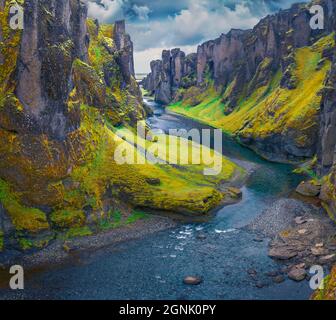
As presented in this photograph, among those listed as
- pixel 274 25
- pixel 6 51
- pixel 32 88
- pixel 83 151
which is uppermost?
pixel 274 25

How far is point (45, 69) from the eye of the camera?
233 ft

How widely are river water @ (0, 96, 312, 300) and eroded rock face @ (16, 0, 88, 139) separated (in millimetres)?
26123

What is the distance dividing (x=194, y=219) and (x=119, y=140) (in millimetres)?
30042

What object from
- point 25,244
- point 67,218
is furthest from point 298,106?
point 25,244

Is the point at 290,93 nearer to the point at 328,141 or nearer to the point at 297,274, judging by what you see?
the point at 328,141

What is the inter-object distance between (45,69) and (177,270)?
137 feet

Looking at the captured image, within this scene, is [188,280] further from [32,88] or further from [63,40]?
[63,40]

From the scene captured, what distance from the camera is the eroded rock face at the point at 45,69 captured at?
69.4 m

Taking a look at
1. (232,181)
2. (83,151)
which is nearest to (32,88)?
(83,151)

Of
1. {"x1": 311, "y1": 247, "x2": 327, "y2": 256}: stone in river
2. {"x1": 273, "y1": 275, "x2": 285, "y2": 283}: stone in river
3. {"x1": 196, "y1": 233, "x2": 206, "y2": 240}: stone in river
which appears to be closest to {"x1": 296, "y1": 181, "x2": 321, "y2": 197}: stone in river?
{"x1": 311, "y1": 247, "x2": 327, "y2": 256}: stone in river

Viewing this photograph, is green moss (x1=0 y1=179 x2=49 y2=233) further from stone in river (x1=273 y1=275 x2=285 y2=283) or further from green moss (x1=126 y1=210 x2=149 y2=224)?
stone in river (x1=273 y1=275 x2=285 y2=283)
